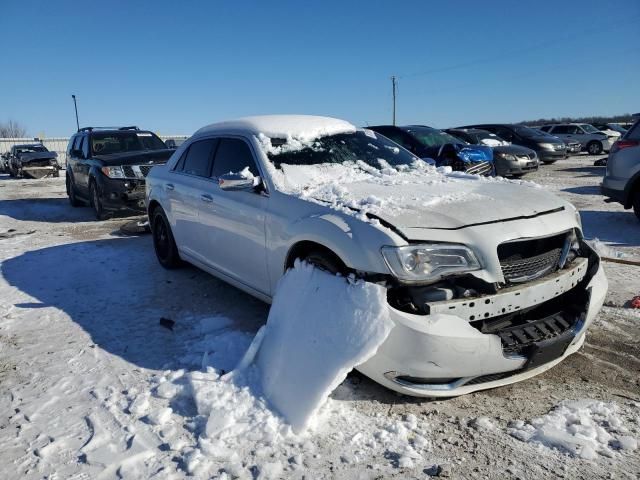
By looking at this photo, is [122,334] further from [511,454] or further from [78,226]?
[78,226]

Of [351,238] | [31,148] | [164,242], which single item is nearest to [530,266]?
[351,238]

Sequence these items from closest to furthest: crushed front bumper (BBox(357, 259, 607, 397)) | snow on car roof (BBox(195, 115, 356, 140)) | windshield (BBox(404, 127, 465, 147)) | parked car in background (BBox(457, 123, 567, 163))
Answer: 1. crushed front bumper (BBox(357, 259, 607, 397))
2. snow on car roof (BBox(195, 115, 356, 140))
3. windshield (BBox(404, 127, 465, 147))
4. parked car in background (BBox(457, 123, 567, 163))

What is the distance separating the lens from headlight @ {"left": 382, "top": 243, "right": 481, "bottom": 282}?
261cm

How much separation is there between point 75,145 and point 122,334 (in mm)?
9011

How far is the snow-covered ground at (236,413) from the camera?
2324mm

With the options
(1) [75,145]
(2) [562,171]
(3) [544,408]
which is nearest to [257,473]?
(3) [544,408]

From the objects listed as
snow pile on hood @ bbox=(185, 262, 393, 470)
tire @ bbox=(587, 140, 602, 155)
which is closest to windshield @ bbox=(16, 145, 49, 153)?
snow pile on hood @ bbox=(185, 262, 393, 470)

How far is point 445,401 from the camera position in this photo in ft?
9.30

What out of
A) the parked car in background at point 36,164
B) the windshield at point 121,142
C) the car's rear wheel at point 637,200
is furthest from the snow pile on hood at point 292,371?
the parked car in background at point 36,164

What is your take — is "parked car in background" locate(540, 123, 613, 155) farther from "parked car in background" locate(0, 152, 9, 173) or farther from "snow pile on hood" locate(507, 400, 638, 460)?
"parked car in background" locate(0, 152, 9, 173)

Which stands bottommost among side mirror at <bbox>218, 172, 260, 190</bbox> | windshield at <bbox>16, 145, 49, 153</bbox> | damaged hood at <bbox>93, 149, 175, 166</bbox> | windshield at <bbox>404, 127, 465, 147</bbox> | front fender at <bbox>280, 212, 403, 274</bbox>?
front fender at <bbox>280, 212, 403, 274</bbox>

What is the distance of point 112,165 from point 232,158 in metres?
5.96

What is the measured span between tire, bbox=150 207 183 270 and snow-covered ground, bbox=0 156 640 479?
1079 millimetres

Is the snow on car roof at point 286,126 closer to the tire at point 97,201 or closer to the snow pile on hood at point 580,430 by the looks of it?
the snow pile on hood at point 580,430
